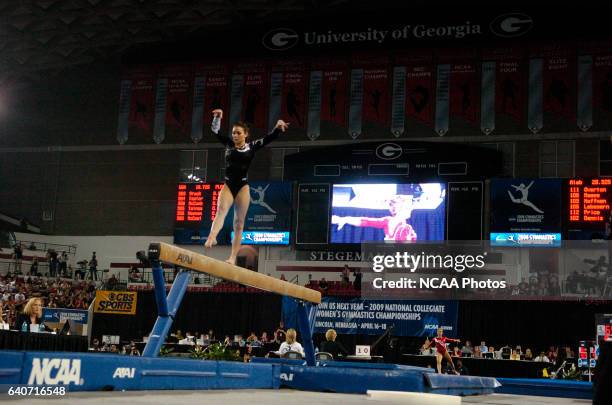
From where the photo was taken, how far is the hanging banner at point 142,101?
1070 inches

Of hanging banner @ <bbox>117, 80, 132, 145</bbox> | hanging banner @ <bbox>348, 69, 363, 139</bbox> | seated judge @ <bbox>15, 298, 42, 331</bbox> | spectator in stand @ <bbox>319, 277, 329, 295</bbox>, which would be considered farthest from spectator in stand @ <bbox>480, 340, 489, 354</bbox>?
hanging banner @ <bbox>117, 80, 132, 145</bbox>

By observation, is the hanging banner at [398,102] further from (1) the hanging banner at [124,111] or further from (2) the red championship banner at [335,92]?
(1) the hanging banner at [124,111]

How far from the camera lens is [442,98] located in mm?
24188

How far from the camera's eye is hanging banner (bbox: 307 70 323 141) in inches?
1001

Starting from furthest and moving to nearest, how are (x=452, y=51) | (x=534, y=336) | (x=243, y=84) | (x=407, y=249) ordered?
1. (x=243, y=84)
2. (x=452, y=51)
3. (x=407, y=249)
4. (x=534, y=336)

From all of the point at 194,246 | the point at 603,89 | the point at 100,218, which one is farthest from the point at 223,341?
the point at 603,89

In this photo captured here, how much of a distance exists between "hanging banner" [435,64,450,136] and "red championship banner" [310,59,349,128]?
126 inches

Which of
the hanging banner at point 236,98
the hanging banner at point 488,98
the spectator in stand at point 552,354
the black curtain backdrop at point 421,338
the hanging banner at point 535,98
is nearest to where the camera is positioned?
the spectator in stand at point 552,354

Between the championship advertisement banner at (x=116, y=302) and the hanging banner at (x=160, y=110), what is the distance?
658cm

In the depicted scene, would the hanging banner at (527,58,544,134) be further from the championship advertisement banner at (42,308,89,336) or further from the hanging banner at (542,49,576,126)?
the championship advertisement banner at (42,308,89,336)

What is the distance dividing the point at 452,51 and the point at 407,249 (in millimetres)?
7133

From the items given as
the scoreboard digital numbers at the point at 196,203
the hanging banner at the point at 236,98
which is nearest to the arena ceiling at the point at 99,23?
the hanging banner at the point at 236,98

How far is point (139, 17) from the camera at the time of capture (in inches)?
1035

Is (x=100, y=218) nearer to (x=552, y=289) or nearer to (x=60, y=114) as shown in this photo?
(x=60, y=114)
